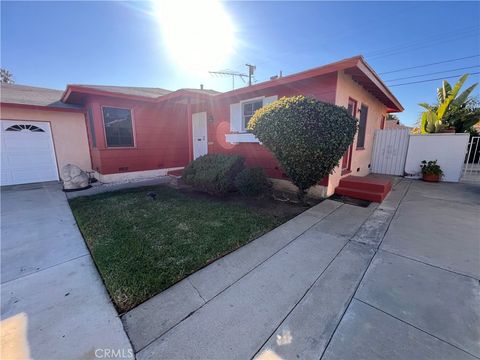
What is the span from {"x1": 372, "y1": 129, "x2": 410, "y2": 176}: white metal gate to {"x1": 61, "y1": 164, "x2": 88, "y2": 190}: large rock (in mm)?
11316

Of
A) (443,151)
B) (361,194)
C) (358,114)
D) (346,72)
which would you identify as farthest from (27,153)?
(443,151)

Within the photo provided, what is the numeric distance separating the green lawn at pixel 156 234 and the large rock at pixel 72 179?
1.79m

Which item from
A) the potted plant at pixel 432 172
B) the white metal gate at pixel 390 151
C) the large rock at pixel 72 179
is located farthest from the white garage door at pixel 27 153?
the potted plant at pixel 432 172

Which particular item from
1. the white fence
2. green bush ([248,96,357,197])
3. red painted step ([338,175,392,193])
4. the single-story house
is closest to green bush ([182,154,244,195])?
the single-story house

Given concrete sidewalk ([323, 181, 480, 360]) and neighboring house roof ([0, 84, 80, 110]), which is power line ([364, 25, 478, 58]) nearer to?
concrete sidewalk ([323, 181, 480, 360])

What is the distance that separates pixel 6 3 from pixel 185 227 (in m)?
7.69

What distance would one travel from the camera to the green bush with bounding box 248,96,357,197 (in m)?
3.76

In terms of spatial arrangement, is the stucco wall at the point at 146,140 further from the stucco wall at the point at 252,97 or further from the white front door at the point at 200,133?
the stucco wall at the point at 252,97

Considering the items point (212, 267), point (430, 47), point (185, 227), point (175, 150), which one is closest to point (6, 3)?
point (175, 150)

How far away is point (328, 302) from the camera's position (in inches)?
75.4

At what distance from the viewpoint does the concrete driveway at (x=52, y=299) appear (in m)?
1.53

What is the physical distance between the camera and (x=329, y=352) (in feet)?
4.73

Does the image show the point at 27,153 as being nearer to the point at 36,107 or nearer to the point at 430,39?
the point at 36,107
